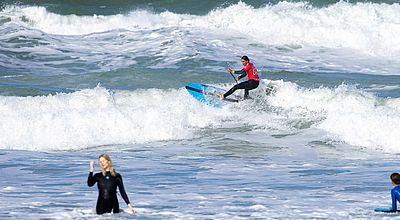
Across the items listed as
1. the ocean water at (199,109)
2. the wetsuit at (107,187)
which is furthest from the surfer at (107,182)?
the ocean water at (199,109)

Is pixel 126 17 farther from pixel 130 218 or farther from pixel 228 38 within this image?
pixel 130 218

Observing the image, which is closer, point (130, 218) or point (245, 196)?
point (130, 218)

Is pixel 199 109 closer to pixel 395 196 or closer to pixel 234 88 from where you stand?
pixel 234 88

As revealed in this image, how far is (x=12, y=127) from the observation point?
17.3 metres

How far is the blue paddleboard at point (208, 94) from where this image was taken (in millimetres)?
20047

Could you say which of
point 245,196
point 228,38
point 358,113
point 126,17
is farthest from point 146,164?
point 126,17

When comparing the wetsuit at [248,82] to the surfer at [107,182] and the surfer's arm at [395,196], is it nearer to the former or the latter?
the surfer's arm at [395,196]

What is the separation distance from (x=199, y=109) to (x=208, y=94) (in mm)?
973

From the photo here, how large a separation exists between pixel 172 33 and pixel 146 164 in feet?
58.9

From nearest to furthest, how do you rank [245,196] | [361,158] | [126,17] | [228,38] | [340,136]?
[245,196] < [361,158] < [340,136] < [228,38] < [126,17]

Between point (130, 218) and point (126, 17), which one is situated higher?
point (126, 17)

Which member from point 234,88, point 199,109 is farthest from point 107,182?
point 234,88

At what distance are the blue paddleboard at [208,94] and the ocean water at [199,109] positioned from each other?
12.6 inches

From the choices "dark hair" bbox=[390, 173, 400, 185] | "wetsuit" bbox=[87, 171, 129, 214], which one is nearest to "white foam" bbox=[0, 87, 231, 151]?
"wetsuit" bbox=[87, 171, 129, 214]
